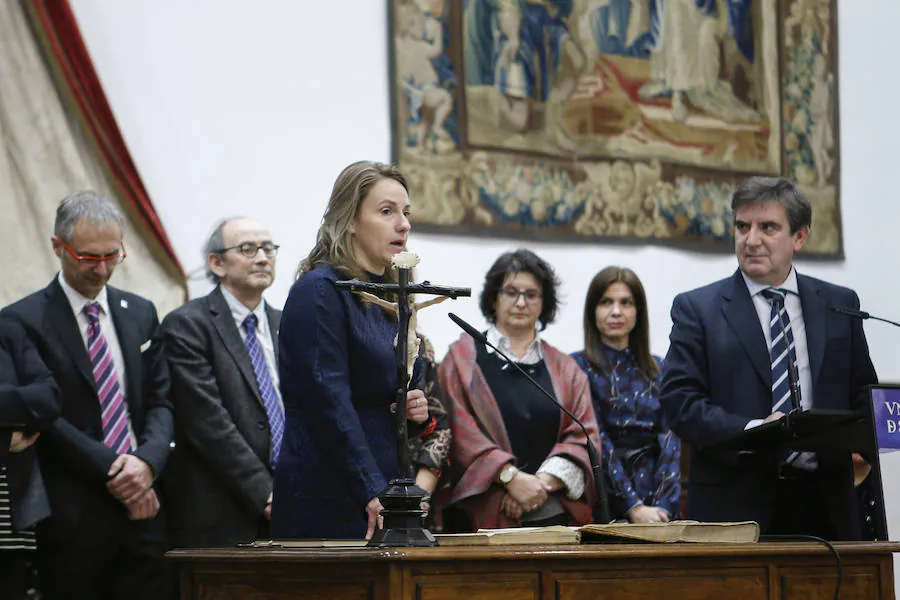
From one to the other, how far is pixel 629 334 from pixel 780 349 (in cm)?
163

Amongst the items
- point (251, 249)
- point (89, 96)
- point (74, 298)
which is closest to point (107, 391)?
point (74, 298)

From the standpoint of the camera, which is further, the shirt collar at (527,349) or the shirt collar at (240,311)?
the shirt collar at (527,349)

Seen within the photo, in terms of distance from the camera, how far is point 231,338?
4.75 meters

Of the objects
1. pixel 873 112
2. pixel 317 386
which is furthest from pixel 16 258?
pixel 873 112

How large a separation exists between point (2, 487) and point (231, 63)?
8.03 feet

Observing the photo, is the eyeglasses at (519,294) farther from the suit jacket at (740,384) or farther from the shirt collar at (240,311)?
the suit jacket at (740,384)

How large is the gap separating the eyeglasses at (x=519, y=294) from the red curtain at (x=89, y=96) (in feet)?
4.94

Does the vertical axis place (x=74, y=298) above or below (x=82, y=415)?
above

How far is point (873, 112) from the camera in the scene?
7703mm

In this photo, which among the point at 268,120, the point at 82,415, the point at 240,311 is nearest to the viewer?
the point at 82,415

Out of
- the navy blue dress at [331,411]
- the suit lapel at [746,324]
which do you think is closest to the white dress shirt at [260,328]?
the navy blue dress at [331,411]

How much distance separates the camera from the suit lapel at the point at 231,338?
15.4 feet

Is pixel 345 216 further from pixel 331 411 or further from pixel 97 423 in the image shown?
pixel 97 423

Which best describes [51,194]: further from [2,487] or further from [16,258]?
[2,487]
